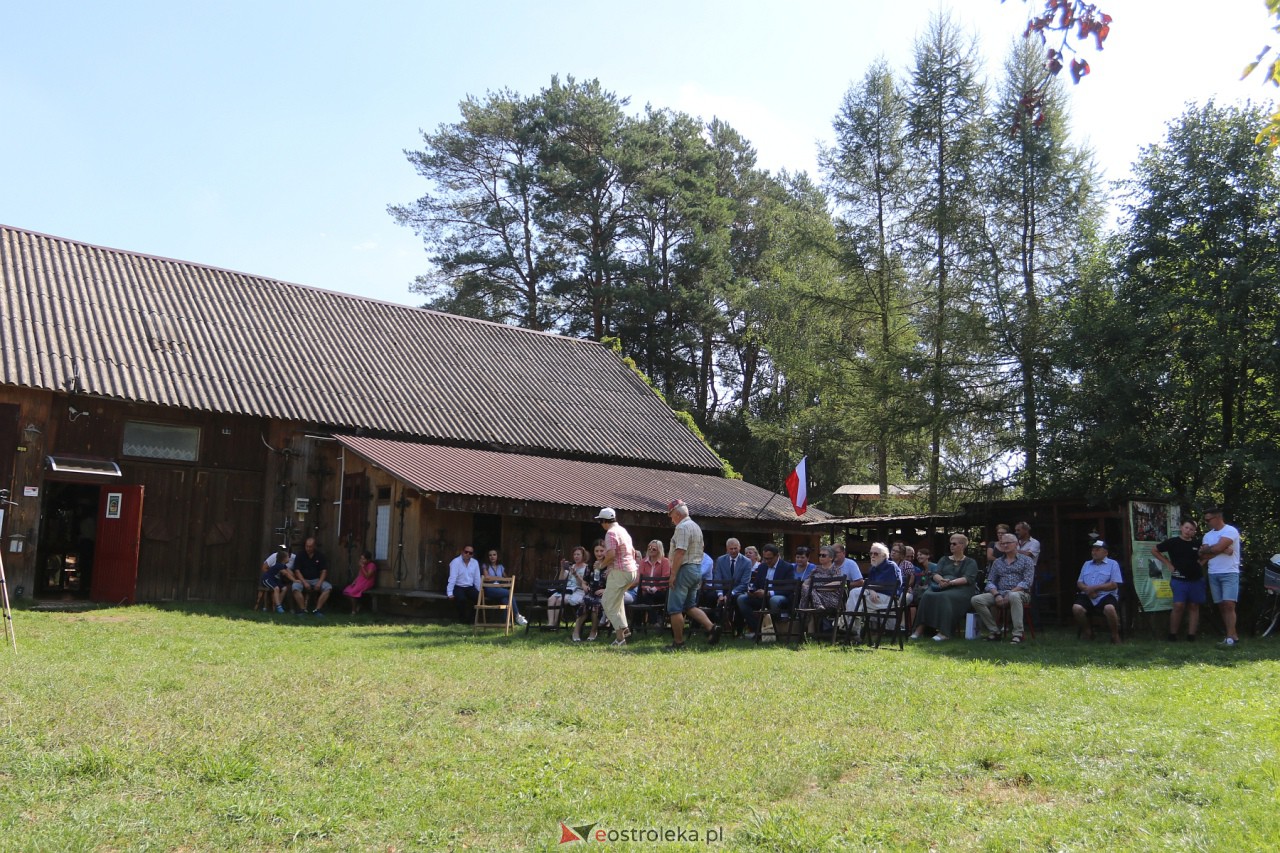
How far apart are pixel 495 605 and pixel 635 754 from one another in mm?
9029

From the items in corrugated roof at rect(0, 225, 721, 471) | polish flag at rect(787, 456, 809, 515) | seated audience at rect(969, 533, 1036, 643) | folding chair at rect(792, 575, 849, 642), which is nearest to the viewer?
folding chair at rect(792, 575, 849, 642)

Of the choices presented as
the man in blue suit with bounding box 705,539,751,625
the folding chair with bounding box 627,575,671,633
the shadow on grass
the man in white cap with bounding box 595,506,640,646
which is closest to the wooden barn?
the shadow on grass

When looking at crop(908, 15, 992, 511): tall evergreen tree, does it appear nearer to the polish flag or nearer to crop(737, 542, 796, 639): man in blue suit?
the polish flag

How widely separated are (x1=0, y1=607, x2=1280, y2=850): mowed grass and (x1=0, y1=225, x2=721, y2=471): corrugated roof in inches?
350

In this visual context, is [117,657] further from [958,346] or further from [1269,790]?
[958,346]

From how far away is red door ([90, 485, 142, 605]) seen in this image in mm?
16281

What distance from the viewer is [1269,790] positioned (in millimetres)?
5016

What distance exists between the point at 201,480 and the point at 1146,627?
14.5 meters

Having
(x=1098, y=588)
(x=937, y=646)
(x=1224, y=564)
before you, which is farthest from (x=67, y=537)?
(x=1224, y=564)

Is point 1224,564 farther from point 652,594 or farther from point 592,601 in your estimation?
point 592,601

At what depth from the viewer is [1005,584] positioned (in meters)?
12.6

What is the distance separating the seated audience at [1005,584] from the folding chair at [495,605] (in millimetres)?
5799

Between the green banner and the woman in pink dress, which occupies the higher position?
the green banner

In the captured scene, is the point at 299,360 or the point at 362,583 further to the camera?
the point at 299,360
